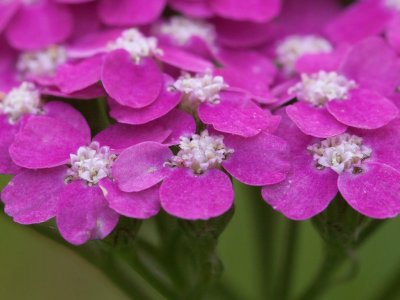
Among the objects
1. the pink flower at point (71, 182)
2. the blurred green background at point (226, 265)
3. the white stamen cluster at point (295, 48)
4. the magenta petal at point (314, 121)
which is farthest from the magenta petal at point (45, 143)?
the blurred green background at point (226, 265)

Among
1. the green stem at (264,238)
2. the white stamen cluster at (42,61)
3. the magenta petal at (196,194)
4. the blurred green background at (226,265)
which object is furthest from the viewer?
the blurred green background at (226,265)

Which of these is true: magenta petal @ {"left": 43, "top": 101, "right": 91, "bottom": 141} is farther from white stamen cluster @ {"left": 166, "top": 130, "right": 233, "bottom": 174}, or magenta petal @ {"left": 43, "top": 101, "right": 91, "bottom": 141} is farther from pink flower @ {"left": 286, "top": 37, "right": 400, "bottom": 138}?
pink flower @ {"left": 286, "top": 37, "right": 400, "bottom": 138}

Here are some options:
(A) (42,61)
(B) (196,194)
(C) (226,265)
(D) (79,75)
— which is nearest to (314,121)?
(B) (196,194)

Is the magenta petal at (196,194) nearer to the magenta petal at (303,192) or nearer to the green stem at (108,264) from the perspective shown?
the magenta petal at (303,192)

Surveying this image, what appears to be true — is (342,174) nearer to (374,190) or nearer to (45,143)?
(374,190)

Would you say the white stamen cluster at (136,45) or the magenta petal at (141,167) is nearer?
the magenta petal at (141,167)

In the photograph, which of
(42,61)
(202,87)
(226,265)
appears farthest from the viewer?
(226,265)

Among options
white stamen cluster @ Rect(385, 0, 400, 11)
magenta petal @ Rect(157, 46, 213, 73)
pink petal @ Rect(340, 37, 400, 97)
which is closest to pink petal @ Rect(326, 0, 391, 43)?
white stamen cluster @ Rect(385, 0, 400, 11)
